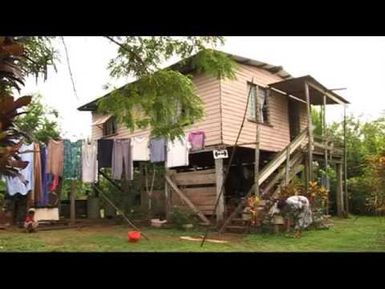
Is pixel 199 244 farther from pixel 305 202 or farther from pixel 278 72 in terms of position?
pixel 278 72

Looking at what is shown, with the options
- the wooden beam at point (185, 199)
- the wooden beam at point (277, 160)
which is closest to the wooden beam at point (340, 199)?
the wooden beam at point (277, 160)

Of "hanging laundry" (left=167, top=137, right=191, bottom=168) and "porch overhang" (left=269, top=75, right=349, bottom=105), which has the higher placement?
"porch overhang" (left=269, top=75, right=349, bottom=105)

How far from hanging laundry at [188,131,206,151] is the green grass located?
209 cm

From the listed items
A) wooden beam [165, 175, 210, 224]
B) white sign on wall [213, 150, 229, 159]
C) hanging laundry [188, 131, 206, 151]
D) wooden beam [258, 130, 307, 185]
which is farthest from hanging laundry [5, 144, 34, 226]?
wooden beam [258, 130, 307, 185]

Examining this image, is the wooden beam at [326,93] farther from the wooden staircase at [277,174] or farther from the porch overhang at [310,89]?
the wooden staircase at [277,174]

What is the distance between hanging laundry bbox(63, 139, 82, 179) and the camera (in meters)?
9.06

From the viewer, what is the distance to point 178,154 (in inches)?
377

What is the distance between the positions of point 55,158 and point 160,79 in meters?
5.26

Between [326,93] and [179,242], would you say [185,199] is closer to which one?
[179,242]

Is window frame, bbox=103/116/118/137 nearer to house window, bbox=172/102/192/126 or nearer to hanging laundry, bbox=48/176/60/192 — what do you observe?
hanging laundry, bbox=48/176/60/192

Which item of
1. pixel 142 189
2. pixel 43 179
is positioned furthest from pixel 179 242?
pixel 142 189

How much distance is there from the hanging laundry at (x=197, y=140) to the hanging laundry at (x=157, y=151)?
0.70m

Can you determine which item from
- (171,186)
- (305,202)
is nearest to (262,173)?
(305,202)
